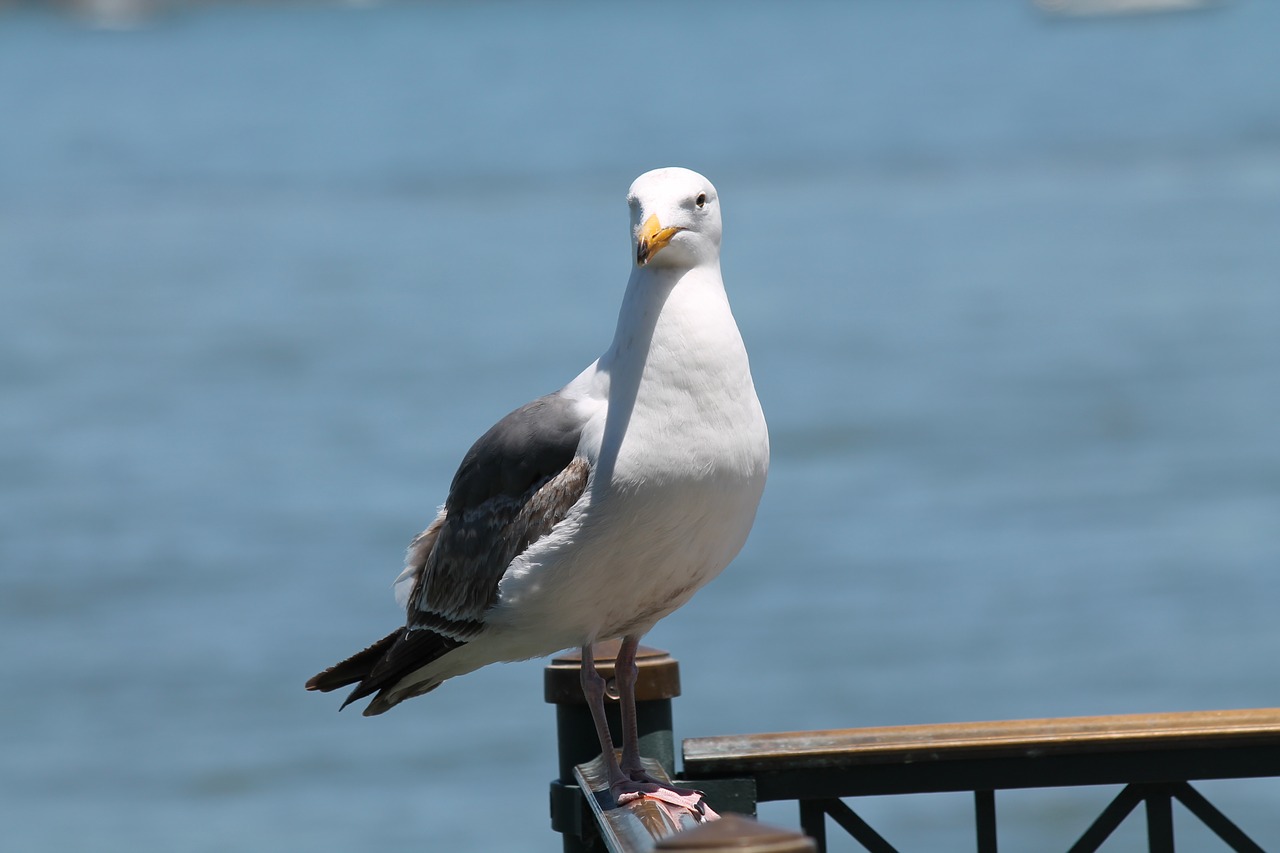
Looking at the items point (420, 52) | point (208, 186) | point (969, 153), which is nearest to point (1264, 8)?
point (420, 52)

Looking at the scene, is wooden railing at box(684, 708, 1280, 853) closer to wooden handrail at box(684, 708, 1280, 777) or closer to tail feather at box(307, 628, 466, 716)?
wooden handrail at box(684, 708, 1280, 777)

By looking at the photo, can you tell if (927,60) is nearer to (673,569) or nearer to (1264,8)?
(1264,8)

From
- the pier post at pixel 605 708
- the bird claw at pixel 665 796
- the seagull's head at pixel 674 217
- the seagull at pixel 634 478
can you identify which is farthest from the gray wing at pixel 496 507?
the bird claw at pixel 665 796

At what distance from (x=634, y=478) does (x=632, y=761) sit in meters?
0.51

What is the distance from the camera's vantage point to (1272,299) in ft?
68.7

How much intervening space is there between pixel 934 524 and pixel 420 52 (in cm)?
5261

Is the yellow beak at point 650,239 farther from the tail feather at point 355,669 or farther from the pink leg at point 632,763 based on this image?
the tail feather at point 355,669

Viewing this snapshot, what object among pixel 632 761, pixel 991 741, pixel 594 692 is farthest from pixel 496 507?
pixel 991 741

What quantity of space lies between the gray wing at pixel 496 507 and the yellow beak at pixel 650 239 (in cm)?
36

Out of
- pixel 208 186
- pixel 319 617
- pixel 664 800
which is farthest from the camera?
pixel 208 186

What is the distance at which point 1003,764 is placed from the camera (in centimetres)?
308

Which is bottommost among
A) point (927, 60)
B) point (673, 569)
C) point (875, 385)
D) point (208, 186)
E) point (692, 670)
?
point (673, 569)

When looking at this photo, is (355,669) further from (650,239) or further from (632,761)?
(650,239)

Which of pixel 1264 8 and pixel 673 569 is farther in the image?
pixel 1264 8
